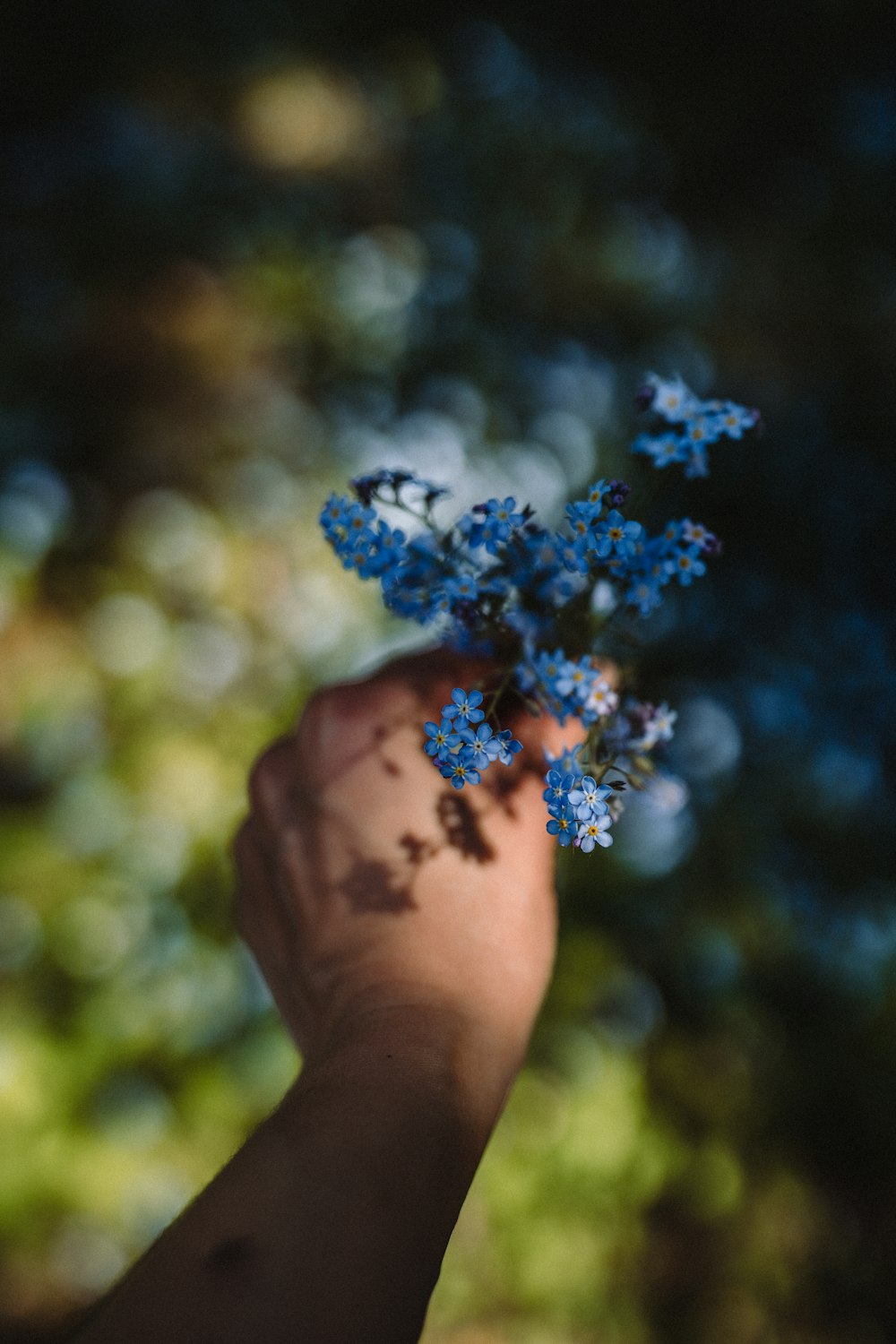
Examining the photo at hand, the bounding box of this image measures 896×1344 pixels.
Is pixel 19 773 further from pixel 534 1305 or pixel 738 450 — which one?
pixel 738 450

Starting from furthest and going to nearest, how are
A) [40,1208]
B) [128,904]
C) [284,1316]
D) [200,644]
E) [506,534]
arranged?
[200,644] < [128,904] < [40,1208] < [506,534] < [284,1316]

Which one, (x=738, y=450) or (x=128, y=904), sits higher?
(x=738, y=450)

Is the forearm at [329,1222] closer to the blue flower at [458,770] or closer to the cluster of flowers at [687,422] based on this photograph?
the blue flower at [458,770]

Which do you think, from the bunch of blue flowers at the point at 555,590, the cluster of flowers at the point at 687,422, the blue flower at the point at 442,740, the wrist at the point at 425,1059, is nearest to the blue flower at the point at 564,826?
the bunch of blue flowers at the point at 555,590

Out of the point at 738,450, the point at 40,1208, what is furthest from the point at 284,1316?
the point at 738,450

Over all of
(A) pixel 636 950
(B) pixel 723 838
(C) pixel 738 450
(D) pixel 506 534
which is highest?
(C) pixel 738 450

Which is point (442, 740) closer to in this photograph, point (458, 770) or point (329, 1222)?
point (458, 770)

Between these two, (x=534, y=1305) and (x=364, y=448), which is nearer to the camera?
(x=534, y=1305)

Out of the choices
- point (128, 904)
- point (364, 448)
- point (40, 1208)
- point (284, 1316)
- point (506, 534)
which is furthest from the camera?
point (364, 448)
